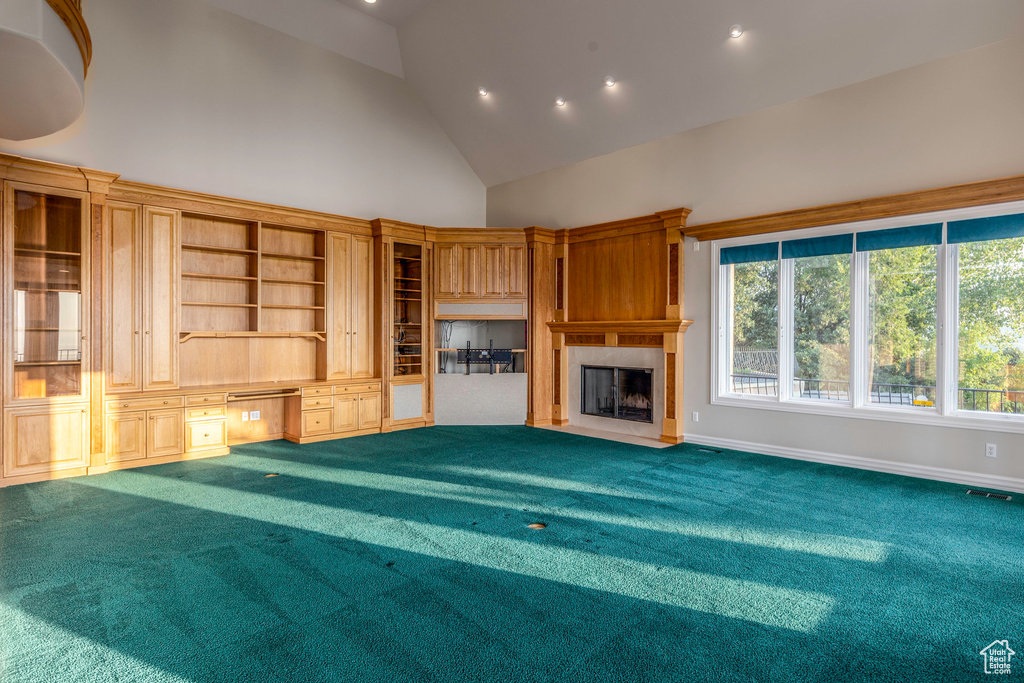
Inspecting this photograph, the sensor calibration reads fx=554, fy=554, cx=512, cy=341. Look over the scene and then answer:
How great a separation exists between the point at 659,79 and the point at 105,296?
21.0 ft

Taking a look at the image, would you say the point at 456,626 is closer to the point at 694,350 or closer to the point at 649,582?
the point at 649,582

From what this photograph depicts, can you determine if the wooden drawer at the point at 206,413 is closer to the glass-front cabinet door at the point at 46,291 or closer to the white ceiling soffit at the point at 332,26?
the glass-front cabinet door at the point at 46,291

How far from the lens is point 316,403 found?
694cm

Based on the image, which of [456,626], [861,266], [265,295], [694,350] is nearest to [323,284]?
[265,295]

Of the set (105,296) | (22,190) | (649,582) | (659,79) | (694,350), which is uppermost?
(659,79)

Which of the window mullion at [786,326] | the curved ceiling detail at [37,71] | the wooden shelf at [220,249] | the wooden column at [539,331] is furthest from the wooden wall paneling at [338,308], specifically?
the window mullion at [786,326]

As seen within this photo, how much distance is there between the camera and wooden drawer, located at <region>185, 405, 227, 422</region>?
5.97 meters

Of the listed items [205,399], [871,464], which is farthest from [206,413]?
[871,464]

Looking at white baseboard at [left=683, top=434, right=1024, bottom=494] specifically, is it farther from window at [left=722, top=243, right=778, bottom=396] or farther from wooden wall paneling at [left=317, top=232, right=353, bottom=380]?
wooden wall paneling at [left=317, top=232, right=353, bottom=380]

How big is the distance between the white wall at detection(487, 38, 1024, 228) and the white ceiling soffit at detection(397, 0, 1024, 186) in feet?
0.49

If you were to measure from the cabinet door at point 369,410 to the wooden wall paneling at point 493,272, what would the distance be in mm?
2158

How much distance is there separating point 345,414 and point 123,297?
9.06 ft

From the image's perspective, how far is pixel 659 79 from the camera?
6.43 meters

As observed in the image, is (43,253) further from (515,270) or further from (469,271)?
(515,270)
